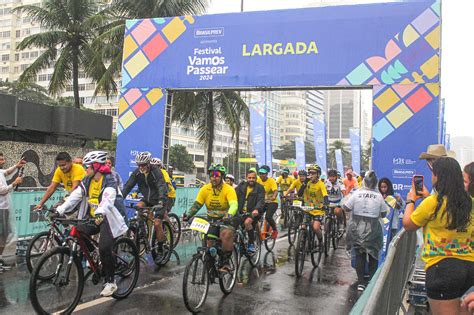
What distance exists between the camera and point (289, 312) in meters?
5.88

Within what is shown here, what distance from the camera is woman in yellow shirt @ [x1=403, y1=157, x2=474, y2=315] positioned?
331 cm

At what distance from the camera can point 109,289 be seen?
18.6 feet

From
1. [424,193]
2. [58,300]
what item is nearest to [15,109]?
[58,300]

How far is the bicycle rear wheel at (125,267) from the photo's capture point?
19.9ft

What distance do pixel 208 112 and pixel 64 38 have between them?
888 centimetres

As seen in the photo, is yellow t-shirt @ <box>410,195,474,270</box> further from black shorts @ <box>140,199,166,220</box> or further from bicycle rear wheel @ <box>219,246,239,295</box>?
black shorts @ <box>140,199,166,220</box>

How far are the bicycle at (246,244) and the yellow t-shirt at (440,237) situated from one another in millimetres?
4438

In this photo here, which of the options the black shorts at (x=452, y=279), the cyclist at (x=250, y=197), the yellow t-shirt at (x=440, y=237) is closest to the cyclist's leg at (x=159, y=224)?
the cyclist at (x=250, y=197)

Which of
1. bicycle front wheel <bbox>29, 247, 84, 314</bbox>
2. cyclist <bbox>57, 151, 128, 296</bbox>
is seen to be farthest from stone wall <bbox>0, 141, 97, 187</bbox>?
bicycle front wheel <bbox>29, 247, 84, 314</bbox>

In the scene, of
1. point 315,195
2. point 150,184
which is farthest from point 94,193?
point 315,195

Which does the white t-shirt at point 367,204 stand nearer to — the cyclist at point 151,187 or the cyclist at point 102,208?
the cyclist at point 151,187

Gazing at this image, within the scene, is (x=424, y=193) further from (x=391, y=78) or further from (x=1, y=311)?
(x=391, y=78)

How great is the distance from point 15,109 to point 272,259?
9.76 metres

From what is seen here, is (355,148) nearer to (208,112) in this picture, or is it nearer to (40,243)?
(208,112)
